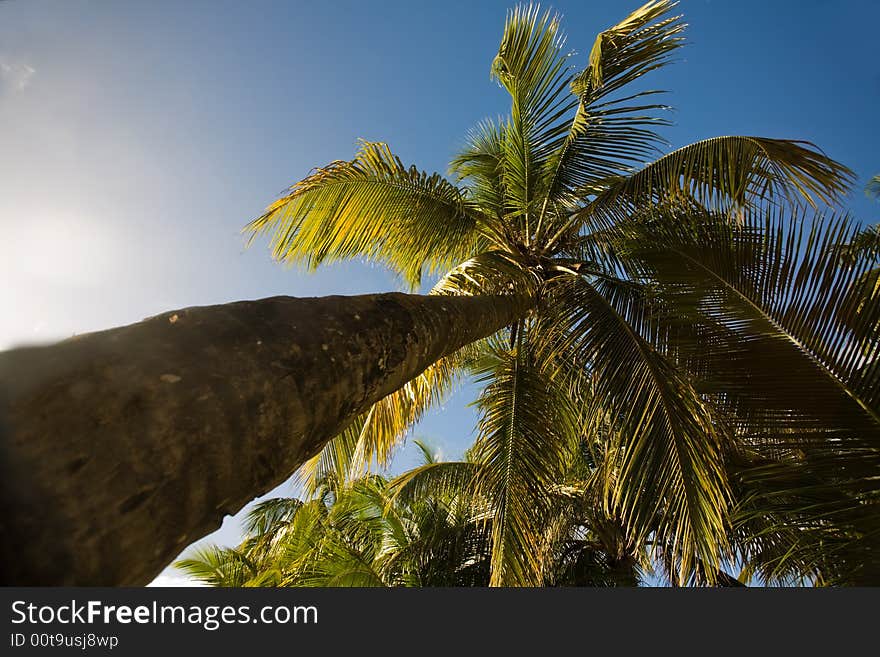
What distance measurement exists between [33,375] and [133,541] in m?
0.36

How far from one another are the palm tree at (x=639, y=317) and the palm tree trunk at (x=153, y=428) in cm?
272

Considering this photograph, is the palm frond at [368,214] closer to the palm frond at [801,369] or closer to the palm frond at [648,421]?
the palm frond at [648,421]

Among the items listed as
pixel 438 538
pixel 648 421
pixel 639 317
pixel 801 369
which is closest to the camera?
pixel 801 369

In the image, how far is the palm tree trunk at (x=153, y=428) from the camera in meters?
0.84

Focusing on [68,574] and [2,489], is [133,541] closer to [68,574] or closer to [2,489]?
[68,574]

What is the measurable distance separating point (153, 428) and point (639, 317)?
4.68 metres

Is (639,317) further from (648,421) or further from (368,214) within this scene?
(368,214)

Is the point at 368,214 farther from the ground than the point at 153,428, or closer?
farther from the ground

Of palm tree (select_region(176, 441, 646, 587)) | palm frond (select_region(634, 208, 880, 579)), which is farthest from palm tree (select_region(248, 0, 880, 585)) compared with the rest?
palm tree (select_region(176, 441, 646, 587))

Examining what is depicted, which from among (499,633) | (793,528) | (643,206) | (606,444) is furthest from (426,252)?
(499,633)

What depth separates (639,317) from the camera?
4961 mm

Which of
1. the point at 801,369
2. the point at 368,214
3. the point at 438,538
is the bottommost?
the point at 438,538

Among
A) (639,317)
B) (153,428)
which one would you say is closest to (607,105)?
(639,317)

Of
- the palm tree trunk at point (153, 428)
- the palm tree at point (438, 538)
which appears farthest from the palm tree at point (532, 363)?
the palm tree at point (438, 538)
